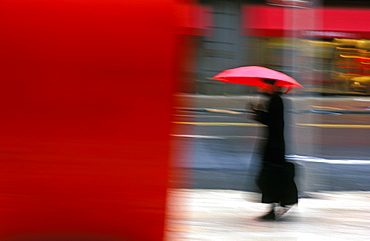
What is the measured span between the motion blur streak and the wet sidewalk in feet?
4.89

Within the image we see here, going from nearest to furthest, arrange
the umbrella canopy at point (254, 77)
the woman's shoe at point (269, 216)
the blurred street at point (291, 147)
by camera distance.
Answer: the umbrella canopy at point (254, 77)
the woman's shoe at point (269, 216)
the blurred street at point (291, 147)

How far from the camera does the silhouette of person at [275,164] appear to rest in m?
6.50

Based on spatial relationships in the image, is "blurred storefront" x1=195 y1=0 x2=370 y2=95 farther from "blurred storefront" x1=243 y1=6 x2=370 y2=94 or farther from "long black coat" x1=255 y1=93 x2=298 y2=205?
"long black coat" x1=255 y1=93 x2=298 y2=205

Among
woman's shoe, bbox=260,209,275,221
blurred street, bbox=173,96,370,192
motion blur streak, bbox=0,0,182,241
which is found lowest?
woman's shoe, bbox=260,209,275,221

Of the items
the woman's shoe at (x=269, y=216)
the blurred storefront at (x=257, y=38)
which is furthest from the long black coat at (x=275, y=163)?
the blurred storefront at (x=257, y=38)

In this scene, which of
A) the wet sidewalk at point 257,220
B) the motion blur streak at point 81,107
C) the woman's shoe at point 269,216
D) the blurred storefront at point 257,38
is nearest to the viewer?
Answer: the motion blur streak at point 81,107

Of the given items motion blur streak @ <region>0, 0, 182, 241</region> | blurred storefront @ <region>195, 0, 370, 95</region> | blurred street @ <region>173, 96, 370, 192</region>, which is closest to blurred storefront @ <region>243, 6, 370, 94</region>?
blurred storefront @ <region>195, 0, 370, 95</region>

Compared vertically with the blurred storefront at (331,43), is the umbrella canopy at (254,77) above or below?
below

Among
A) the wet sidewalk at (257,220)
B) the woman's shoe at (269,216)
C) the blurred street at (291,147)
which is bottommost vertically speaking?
the wet sidewalk at (257,220)

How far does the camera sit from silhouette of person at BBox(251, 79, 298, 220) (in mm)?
6504

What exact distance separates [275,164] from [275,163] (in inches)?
0.4

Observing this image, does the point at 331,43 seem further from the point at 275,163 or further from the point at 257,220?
the point at 257,220

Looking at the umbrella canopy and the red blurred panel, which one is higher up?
the red blurred panel

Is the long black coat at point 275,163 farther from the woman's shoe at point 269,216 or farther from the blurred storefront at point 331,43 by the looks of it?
the blurred storefront at point 331,43
